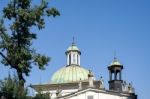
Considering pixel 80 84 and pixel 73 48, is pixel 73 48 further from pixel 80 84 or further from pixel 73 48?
pixel 80 84

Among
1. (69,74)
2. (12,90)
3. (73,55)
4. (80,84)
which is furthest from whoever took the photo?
(73,55)

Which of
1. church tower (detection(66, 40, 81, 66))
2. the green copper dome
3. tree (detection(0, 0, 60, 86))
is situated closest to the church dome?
church tower (detection(66, 40, 81, 66))

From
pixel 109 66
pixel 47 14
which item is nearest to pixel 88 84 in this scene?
pixel 109 66

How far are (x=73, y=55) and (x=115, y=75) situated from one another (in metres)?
14.0

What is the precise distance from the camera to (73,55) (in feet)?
255

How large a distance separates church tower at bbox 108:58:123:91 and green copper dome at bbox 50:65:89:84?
6035 millimetres

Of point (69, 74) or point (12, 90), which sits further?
point (69, 74)

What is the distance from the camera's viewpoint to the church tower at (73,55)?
76069 mm

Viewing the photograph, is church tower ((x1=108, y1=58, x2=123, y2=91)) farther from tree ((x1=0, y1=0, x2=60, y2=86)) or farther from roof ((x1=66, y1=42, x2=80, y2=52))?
tree ((x1=0, y1=0, x2=60, y2=86))

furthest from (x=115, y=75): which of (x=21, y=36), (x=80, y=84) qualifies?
(x=21, y=36)

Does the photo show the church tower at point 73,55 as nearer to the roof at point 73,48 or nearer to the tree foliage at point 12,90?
the roof at point 73,48

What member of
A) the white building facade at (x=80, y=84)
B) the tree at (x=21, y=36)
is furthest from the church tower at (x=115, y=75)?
the tree at (x=21, y=36)

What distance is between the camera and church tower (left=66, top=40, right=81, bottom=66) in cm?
7607

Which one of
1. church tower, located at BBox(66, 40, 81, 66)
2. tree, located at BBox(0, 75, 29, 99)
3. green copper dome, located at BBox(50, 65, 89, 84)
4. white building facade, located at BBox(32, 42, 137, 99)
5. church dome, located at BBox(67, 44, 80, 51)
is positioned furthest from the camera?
church dome, located at BBox(67, 44, 80, 51)
